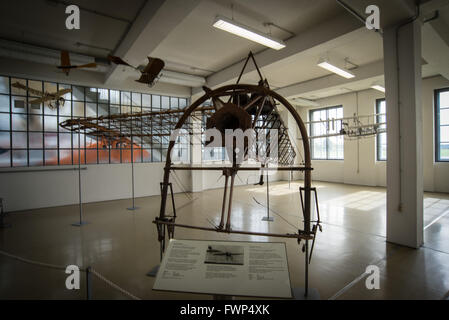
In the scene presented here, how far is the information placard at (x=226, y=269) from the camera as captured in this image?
1697 mm

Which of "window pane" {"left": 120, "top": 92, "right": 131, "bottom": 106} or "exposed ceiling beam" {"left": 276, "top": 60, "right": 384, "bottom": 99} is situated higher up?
"exposed ceiling beam" {"left": 276, "top": 60, "right": 384, "bottom": 99}

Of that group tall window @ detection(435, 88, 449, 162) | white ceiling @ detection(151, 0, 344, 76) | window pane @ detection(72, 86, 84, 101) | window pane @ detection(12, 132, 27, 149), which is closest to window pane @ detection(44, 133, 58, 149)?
window pane @ detection(12, 132, 27, 149)

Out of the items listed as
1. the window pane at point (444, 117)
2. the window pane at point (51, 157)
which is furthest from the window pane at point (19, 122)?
the window pane at point (444, 117)

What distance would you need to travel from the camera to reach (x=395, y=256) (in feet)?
13.2

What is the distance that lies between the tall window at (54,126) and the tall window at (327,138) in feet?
32.5

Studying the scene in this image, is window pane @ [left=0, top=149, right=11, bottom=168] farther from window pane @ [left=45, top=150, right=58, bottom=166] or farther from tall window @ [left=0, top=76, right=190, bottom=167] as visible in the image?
window pane @ [left=45, top=150, right=58, bottom=166]

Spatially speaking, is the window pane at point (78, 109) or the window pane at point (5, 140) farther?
the window pane at point (78, 109)

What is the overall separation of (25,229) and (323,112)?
1466cm

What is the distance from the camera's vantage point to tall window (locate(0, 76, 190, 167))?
725 cm

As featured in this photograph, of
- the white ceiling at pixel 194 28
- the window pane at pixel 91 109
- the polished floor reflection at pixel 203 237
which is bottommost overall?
the polished floor reflection at pixel 203 237

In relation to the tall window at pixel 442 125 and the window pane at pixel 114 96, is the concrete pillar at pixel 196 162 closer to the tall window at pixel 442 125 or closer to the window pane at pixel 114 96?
the window pane at pixel 114 96

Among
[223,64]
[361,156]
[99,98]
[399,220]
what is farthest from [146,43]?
[361,156]

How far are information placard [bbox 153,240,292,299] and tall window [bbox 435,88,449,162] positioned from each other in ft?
38.6

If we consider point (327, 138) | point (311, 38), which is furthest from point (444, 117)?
point (311, 38)
